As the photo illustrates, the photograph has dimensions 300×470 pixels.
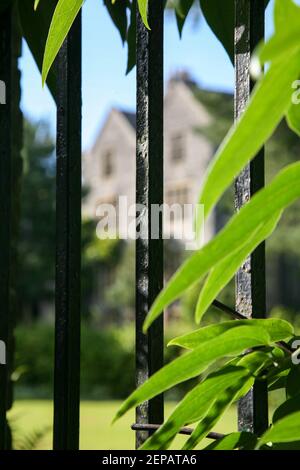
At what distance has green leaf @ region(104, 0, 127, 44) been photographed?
990 mm

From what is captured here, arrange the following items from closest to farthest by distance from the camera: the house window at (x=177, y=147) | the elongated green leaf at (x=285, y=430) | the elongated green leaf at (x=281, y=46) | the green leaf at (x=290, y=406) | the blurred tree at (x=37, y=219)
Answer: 1. the elongated green leaf at (x=281, y=46)
2. the elongated green leaf at (x=285, y=430)
3. the green leaf at (x=290, y=406)
4. the blurred tree at (x=37, y=219)
5. the house window at (x=177, y=147)

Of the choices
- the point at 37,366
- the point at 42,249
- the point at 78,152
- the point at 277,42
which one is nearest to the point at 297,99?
the point at 277,42

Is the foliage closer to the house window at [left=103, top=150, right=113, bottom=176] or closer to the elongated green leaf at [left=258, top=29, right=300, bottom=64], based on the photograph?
the elongated green leaf at [left=258, top=29, right=300, bottom=64]

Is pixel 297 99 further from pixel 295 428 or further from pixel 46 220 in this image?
pixel 46 220

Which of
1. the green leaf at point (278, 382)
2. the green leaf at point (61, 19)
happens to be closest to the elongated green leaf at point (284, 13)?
the green leaf at point (61, 19)

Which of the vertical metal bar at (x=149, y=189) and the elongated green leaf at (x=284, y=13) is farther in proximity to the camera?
the vertical metal bar at (x=149, y=189)

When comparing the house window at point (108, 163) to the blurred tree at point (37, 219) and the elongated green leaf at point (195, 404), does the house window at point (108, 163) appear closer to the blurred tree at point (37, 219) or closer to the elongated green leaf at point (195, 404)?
the blurred tree at point (37, 219)

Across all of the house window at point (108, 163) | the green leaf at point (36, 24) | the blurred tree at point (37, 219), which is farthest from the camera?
the house window at point (108, 163)

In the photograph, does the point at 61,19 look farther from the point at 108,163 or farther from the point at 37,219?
the point at 108,163

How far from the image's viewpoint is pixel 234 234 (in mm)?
428

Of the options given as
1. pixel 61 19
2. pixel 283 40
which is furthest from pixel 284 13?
pixel 61 19

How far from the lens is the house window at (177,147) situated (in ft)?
74.2

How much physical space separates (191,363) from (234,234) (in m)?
0.13

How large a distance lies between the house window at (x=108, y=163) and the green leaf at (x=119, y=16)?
78.5ft
